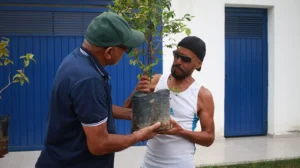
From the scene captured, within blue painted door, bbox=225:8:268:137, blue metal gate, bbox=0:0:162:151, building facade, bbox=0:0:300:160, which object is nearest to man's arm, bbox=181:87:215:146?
building facade, bbox=0:0:300:160

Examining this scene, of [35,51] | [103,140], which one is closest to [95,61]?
[103,140]

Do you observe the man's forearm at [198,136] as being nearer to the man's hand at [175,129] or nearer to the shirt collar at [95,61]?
the man's hand at [175,129]

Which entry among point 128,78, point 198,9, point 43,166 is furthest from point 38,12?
point 43,166

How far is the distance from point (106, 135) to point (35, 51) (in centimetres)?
437

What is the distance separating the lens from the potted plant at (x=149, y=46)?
2004mm

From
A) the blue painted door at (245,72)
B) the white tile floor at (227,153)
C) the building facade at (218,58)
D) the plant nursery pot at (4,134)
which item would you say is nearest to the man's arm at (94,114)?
the white tile floor at (227,153)

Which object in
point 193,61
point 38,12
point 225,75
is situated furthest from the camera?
point 225,75

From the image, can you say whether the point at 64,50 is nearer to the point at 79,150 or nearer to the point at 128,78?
the point at 128,78

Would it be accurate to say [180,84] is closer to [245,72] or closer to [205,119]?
[205,119]

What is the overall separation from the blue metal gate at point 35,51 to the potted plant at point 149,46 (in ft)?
11.5

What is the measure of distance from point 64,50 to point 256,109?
12.7ft

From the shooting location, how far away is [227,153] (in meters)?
5.55

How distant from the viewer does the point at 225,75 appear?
650 centimetres

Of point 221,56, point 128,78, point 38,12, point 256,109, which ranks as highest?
point 38,12
